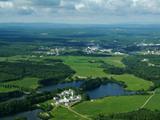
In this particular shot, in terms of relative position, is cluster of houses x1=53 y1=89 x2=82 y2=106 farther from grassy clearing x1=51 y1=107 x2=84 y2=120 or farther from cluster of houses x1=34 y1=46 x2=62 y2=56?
cluster of houses x1=34 y1=46 x2=62 y2=56

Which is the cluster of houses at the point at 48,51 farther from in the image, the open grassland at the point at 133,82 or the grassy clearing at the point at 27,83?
the grassy clearing at the point at 27,83

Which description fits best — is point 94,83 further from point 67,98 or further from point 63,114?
point 63,114

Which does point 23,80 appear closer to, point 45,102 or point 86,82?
point 86,82

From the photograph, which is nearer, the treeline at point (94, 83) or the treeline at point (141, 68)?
the treeline at point (94, 83)

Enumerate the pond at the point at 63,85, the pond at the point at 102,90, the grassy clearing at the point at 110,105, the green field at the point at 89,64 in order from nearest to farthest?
the grassy clearing at the point at 110,105 → the pond at the point at 102,90 → the pond at the point at 63,85 → the green field at the point at 89,64

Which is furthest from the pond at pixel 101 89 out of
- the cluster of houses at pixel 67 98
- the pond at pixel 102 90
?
the cluster of houses at pixel 67 98

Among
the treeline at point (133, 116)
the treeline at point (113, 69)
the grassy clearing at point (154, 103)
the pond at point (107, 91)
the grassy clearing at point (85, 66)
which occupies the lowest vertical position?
the pond at point (107, 91)
